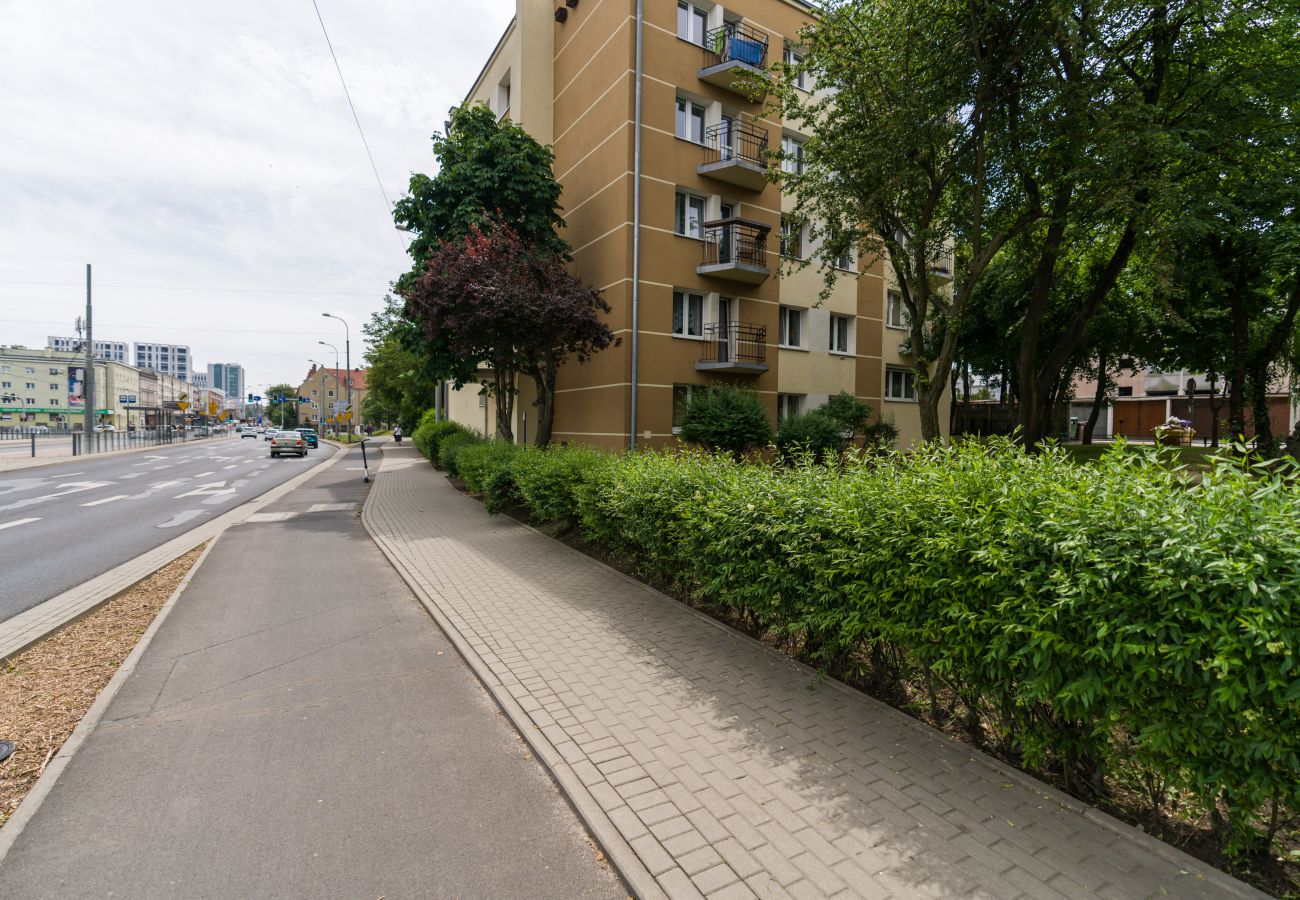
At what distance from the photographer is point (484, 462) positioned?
13.0 meters

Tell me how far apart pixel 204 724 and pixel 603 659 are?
2667mm

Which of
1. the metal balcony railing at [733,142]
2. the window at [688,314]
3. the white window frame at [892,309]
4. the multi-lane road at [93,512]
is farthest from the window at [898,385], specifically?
the multi-lane road at [93,512]

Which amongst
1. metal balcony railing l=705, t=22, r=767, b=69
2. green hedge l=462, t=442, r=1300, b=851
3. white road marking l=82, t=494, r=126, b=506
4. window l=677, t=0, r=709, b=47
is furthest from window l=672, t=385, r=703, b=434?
white road marking l=82, t=494, r=126, b=506

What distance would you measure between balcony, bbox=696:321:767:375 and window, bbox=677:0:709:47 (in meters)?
7.87

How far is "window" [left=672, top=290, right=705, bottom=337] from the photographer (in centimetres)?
1705

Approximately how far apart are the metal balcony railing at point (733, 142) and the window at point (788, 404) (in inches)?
269

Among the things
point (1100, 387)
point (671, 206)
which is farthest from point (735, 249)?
point (1100, 387)

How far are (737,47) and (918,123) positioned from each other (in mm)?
10065

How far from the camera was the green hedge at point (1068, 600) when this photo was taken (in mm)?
2205

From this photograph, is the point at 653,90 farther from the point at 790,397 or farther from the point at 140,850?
the point at 140,850

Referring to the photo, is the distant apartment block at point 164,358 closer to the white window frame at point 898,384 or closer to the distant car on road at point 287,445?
the distant car on road at point 287,445

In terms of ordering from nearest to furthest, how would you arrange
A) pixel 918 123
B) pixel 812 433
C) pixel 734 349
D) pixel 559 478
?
pixel 559 478 → pixel 918 123 → pixel 812 433 → pixel 734 349

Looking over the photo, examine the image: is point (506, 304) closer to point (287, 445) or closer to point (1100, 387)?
point (1100, 387)

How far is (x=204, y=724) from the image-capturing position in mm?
3900
